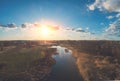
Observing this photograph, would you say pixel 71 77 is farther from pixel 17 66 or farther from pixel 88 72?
pixel 17 66

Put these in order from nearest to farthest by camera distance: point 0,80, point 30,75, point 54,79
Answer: point 0,80 → point 54,79 → point 30,75

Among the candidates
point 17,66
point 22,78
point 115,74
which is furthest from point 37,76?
point 115,74

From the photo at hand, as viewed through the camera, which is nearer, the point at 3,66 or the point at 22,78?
the point at 22,78

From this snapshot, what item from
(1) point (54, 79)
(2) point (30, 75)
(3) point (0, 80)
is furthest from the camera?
(2) point (30, 75)

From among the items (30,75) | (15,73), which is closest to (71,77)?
(30,75)

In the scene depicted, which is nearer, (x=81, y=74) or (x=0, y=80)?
(x=0, y=80)

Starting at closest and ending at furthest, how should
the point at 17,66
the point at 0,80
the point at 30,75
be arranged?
the point at 0,80, the point at 30,75, the point at 17,66

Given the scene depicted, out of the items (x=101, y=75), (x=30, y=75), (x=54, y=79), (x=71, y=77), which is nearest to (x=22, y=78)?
(x=30, y=75)

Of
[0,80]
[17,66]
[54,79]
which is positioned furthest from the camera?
[17,66]

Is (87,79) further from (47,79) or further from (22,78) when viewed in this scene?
(22,78)
